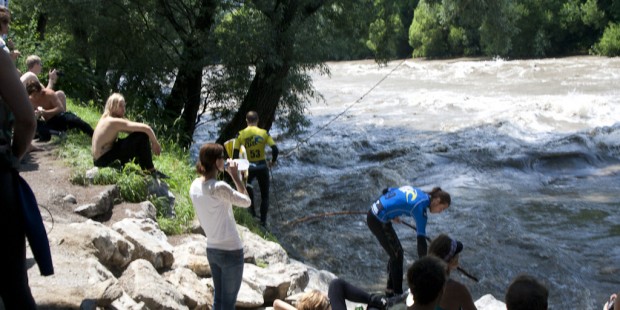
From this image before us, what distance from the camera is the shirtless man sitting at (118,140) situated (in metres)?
8.29

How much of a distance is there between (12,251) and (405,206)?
445cm

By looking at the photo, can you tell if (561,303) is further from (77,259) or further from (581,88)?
(581,88)

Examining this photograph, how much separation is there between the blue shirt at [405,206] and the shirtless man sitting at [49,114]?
5.07 meters

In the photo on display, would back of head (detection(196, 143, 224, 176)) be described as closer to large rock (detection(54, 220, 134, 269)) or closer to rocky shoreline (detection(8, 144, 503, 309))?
rocky shoreline (detection(8, 144, 503, 309))

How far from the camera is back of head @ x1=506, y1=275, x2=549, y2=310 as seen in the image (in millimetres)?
3467

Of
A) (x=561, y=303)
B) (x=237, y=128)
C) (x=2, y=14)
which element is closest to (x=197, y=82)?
(x=237, y=128)

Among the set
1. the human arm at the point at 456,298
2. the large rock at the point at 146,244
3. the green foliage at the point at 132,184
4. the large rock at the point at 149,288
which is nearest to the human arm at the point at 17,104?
the large rock at the point at 149,288

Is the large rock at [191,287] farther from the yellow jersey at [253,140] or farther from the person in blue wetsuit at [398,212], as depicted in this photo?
the yellow jersey at [253,140]

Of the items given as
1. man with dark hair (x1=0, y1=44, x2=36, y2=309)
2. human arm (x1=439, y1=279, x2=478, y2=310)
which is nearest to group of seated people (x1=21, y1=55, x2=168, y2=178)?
human arm (x1=439, y1=279, x2=478, y2=310)

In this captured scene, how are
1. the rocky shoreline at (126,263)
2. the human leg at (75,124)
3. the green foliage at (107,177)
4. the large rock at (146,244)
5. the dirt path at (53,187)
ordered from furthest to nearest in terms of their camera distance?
the human leg at (75,124), the green foliage at (107,177), the dirt path at (53,187), the large rock at (146,244), the rocky shoreline at (126,263)

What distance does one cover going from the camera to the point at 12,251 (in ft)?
9.68

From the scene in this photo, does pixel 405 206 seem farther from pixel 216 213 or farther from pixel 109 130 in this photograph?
pixel 109 130

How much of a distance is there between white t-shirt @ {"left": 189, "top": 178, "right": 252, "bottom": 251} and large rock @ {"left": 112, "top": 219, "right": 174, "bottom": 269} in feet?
4.04

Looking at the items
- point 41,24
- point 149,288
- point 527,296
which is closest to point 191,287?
point 149,288
